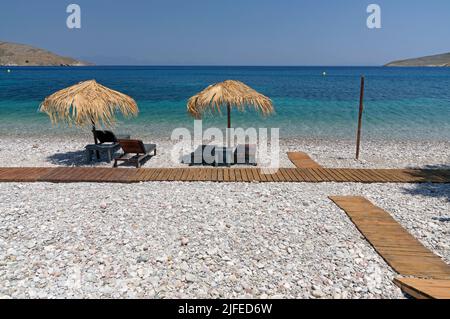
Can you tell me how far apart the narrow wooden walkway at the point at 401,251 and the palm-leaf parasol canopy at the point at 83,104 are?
710 cm

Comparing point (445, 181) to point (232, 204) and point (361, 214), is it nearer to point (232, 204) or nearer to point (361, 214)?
point (361, 214)

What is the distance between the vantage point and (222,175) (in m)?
8.24

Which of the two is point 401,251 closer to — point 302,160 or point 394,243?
point 394,243

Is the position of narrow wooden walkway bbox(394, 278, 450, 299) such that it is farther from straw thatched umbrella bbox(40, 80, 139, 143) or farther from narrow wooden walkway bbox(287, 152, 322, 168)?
straw thatched umbrella bbox(40, 80, 139, 143)

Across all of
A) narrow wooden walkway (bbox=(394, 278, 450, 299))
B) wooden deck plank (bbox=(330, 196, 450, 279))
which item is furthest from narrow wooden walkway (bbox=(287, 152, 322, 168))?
narrow wooden walkway (bbox=(394, 278, 450, 299))

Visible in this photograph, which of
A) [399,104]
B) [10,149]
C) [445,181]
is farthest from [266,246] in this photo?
[399,104]

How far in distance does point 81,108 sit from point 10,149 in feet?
18.5

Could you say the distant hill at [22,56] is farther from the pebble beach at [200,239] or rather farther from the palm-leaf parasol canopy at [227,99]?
the pebble beach at [200,239]

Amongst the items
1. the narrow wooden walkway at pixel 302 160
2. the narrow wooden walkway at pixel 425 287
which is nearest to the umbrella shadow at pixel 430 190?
the narrow wooden walkway at pixel 302 160

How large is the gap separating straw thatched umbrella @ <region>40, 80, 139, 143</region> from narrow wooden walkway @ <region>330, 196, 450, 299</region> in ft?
23.3

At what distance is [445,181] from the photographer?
304 inches

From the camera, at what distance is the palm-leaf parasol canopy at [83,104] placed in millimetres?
8930

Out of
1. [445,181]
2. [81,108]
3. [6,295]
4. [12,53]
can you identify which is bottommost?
[6,295]
